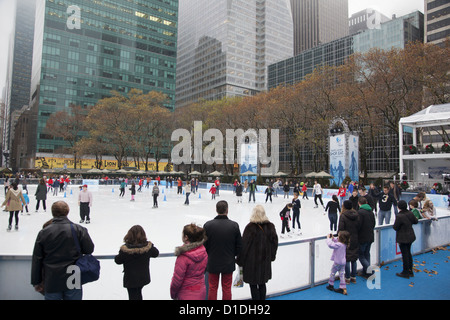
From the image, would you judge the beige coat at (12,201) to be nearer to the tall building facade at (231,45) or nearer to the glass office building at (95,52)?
the glass office building at (95,52)

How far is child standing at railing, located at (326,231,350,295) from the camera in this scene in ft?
15.4

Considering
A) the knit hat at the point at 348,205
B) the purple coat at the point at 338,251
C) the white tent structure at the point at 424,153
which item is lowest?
the purple coat at the point at 338,251

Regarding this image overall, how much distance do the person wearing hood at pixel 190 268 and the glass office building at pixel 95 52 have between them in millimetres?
70047

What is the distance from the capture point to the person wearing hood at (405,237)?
5.57 m

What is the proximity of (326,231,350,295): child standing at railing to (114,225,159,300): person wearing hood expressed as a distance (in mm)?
3112

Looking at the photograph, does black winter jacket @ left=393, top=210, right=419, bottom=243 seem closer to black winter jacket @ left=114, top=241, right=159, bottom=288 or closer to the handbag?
black winter jacket @ left=114, top=241, right=159, bottom=288

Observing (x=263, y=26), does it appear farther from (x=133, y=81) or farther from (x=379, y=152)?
(x=379, y=152)

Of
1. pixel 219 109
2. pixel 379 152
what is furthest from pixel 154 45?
pixel 379 152

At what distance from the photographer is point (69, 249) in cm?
302

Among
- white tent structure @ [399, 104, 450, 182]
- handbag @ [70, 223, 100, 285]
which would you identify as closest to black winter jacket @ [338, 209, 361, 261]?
handbag @ [70, 223, 100, 285]

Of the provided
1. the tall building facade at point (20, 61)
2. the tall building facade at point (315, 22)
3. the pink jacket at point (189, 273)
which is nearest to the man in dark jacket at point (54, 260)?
the pink jacket at point (189, 273)

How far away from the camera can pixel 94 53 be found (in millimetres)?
76562
